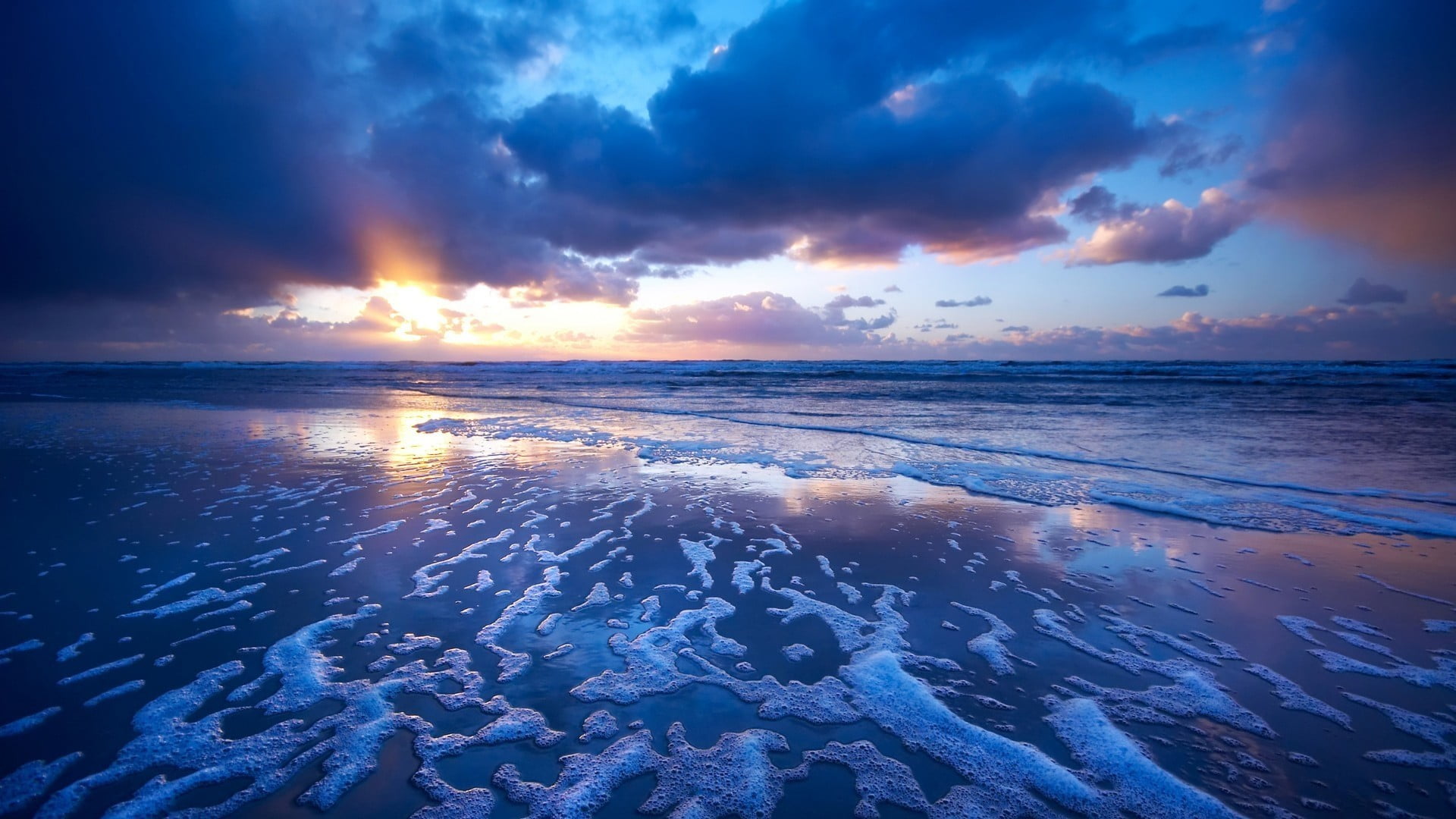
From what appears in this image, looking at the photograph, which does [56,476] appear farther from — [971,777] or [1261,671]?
[1261,671]

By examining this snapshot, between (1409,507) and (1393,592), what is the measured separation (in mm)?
3696

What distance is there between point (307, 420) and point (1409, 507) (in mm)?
20974

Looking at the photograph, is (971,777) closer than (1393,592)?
Yes

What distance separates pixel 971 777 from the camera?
268 centimetres

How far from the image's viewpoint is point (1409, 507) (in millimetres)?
7176

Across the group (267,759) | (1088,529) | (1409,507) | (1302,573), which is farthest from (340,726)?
(1409,507)

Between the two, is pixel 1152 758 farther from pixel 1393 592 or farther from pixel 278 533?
pixel 278 533


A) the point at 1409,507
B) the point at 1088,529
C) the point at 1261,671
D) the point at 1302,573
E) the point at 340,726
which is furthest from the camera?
the point at 1409,507

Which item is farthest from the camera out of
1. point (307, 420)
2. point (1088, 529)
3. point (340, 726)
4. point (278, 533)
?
point (307, 420)

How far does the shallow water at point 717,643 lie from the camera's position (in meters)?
2.64

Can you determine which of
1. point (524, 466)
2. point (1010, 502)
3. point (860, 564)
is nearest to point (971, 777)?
point (860, 564)

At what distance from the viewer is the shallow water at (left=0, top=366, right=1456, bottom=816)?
2639 mm

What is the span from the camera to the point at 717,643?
12.9ft

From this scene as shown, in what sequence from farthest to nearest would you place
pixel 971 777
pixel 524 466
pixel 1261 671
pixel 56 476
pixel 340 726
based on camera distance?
pixel 524 466 → pixel 56 476 → pixel 1261 671 → pixel 340 726 → pixel 971 777
